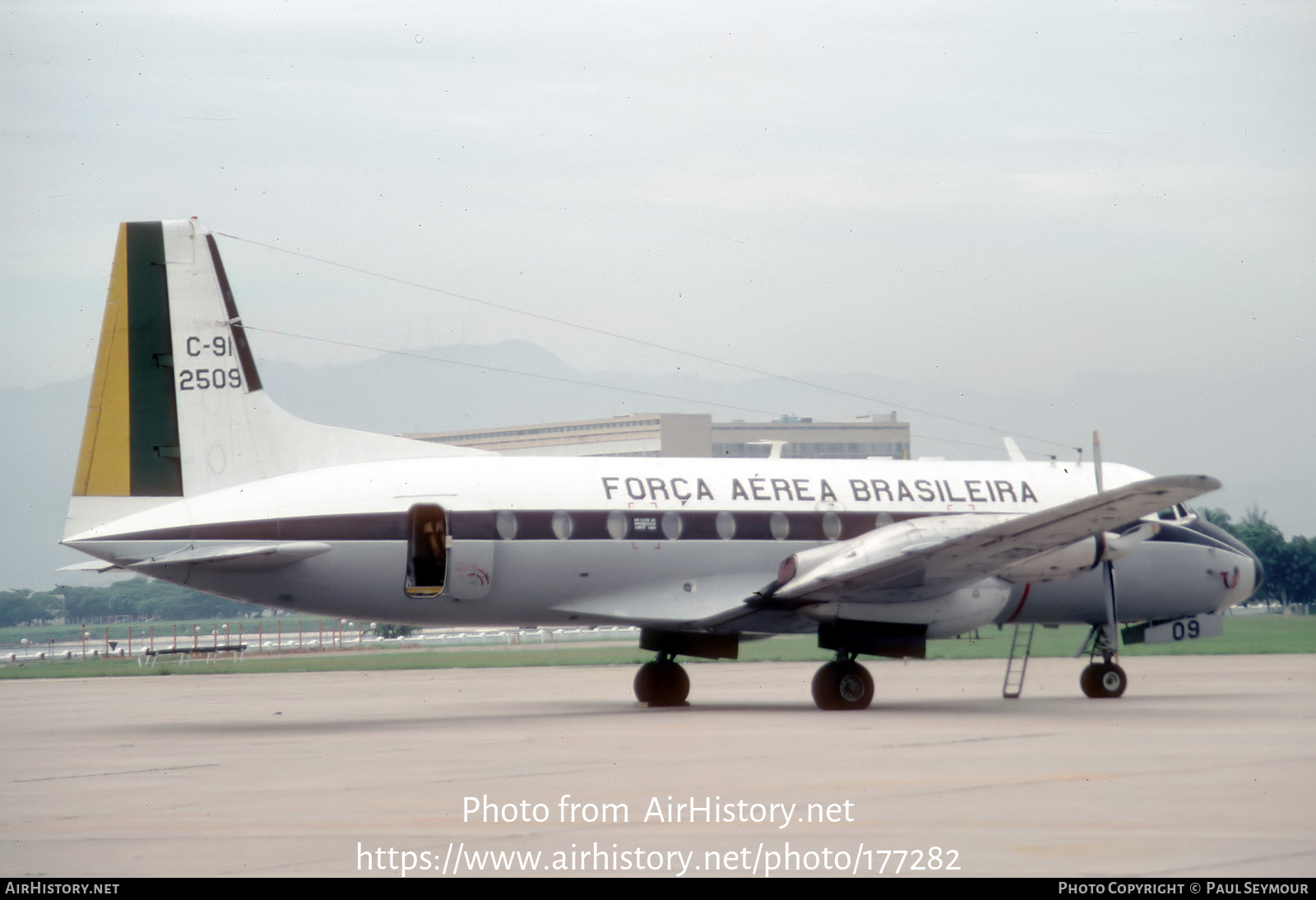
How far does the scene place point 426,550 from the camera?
1967 cm

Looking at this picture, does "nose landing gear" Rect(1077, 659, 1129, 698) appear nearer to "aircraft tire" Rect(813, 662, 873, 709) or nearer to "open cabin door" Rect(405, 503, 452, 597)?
"aircraft tire" Rect(813, 662, 873, 709)

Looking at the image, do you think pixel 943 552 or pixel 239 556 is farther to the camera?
pixel 943 552

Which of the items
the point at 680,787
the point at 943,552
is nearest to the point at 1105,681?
the point at 943,552

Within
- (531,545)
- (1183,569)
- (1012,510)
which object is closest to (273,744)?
(531,545)

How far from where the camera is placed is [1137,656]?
3541cm

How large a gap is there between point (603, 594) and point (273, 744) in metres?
5.63

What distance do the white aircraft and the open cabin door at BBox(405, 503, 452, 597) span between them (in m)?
0.03

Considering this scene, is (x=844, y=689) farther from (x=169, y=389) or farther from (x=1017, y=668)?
(x=1017, y=668)

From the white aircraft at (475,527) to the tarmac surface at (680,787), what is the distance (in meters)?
1.56

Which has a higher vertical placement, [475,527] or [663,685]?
[475,527]

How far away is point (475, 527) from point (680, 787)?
8839 millimetres

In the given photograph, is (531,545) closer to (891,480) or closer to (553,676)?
(891,480)

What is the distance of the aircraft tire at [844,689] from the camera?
64.3 ft

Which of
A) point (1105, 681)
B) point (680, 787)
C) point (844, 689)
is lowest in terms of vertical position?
point (1105, 681)
